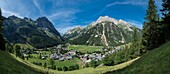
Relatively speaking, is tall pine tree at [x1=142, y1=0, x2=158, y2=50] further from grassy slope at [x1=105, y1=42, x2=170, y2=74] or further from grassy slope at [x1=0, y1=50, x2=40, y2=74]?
grassy slope at [x1=0, y1=50, x2=40, y2=74]

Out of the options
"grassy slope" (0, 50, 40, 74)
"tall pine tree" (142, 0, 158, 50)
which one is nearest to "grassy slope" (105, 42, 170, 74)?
"grassy slope" (0, 50, 40, 74)

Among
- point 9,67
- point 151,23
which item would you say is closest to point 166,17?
point 151,23

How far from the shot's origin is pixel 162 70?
2681 cm

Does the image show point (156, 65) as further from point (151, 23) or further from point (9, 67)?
point (151, 23)

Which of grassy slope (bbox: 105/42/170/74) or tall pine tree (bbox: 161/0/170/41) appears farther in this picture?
tall pine tree (bbox: 161/0/170/41)

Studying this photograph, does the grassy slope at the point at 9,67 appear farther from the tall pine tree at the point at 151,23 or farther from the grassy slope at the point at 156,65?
the tall pine tree at the point at 151,23

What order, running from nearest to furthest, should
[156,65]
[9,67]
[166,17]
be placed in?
[156,65], [9,67], [166,17]

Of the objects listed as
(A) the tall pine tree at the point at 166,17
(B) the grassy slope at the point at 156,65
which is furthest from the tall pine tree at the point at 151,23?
(B) the grassy slope at the point at 156,65

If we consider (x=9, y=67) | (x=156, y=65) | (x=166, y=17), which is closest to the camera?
(x=156, y=65)

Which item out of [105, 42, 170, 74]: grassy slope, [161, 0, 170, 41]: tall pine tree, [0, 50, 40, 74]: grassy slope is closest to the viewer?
[105, 42, 170, 74]: grassy slope

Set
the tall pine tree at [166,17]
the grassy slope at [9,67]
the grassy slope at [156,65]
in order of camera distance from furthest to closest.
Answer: the tall pine tree at [166,17] → the grassy slope at [9,67] → the grassy slope at [156,65]

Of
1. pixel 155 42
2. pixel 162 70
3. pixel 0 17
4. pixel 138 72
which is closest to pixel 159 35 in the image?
pixel 155 42

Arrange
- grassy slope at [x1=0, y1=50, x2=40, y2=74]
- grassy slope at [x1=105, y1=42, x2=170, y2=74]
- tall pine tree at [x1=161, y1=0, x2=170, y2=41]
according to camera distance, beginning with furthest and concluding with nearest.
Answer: tall pine tree at [x1=161, y1=0, x2=170, y2=41] → grassy slope at [x1=0, y1=50, x2=40, y2=74] → grassy slope at [x1=105, y1=42, x2=170, y2=74]

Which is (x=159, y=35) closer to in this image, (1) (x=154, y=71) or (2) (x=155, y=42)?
(2) (x=155, y=42)
